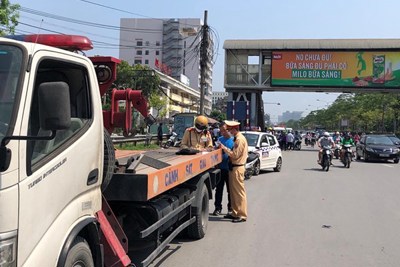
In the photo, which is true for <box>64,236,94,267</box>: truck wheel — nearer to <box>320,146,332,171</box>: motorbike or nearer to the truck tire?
the truck tire

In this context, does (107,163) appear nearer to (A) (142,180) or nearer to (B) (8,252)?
(A) (142,180)

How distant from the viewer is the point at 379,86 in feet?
121

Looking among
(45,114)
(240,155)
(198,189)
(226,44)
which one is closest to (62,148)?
(45,114)

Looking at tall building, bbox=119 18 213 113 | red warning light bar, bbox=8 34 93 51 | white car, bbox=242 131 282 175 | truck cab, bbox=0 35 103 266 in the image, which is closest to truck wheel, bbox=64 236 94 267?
truck cab, bbox=0 35 103 266

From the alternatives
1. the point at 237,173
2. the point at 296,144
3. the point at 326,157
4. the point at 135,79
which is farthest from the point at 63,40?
the point at 135,79

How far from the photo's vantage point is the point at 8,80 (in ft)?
9.57

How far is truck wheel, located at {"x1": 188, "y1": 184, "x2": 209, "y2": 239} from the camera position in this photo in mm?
6797

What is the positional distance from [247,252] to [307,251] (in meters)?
0.85

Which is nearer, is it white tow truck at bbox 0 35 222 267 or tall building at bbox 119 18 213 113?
white tow truck at bbox 0 35 222 267

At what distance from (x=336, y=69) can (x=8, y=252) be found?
36729mm

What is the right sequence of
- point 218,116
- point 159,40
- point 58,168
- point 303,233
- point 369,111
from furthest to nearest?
point 159,40 → point 218,116 → point 369,111 → point 303,233 → point 58,168

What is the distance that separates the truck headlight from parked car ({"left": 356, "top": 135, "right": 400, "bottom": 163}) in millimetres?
25025

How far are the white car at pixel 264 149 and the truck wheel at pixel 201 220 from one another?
29.7 feet

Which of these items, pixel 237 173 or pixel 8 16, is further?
pixel 8 16
